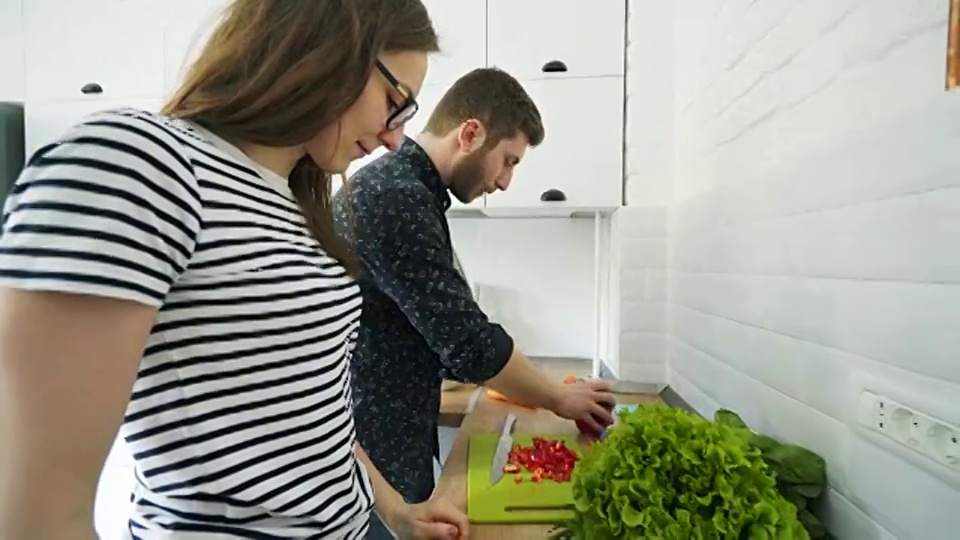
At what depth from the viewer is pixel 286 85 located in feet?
1.59

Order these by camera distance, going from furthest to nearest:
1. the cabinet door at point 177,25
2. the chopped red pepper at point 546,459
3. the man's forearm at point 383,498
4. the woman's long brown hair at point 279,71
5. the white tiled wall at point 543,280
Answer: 1. the white tiled wall at point 543,280
2. the cabinet door at point 177,25
3. the chopped red pepper at point 546,459
4. the man's forearm at point 383,498
5. the woman's long brown hair at point 279,71

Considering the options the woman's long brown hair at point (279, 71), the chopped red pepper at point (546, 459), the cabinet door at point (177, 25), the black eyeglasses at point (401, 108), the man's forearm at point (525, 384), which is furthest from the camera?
the cabinet door at point (177, 25)

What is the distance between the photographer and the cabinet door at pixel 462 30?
1.76m

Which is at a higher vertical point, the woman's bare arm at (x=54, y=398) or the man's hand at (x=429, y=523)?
the woman's bare arm at (x=54, y=398)

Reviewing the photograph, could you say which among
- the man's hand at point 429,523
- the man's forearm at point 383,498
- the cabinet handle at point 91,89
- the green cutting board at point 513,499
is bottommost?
the green cutting board at point 513,499

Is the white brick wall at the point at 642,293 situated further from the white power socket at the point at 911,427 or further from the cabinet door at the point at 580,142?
the white power socket at the point at 911,427

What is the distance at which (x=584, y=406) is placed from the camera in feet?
3.64

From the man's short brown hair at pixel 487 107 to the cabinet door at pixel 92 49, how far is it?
118 cm

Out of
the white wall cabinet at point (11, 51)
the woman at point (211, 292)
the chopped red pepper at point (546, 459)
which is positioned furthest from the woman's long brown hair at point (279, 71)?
the white wall cabinet at point (11, 51)

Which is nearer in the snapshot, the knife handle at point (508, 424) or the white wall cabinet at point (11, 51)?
the knife handle at point (508, 424)

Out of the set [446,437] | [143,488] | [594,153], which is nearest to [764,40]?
[594,153]

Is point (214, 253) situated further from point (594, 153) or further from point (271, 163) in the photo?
point (594, 153)

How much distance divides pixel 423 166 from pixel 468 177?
0.10m

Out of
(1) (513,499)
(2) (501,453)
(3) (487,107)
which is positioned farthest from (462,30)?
(1) (513,499)
